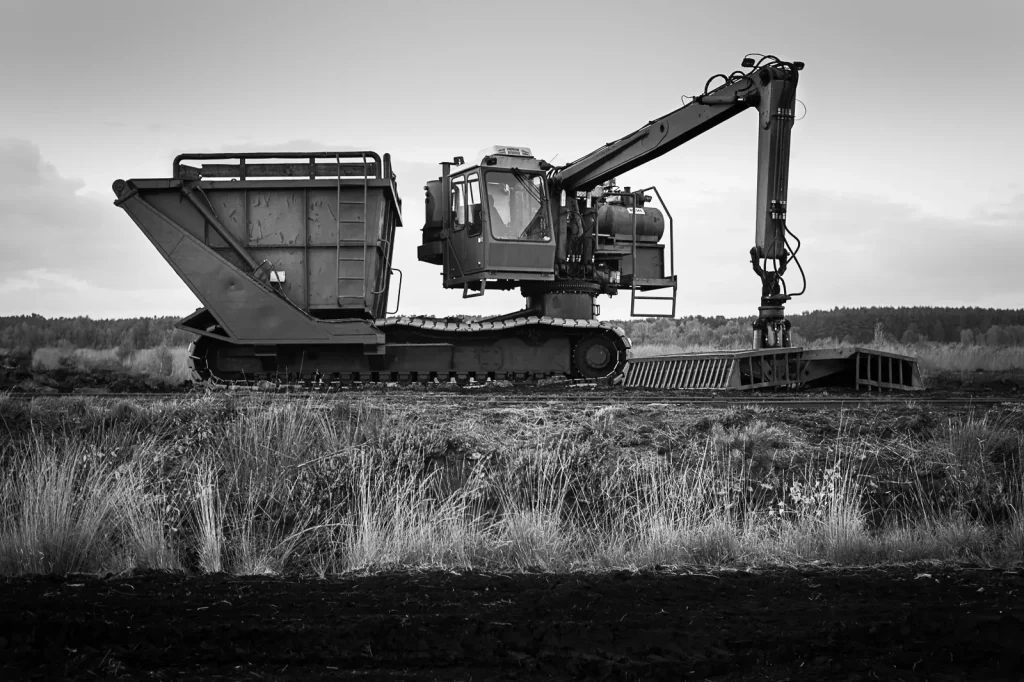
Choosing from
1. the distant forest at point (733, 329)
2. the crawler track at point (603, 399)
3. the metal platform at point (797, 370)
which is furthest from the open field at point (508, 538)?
the distant forest at point (733, 329)

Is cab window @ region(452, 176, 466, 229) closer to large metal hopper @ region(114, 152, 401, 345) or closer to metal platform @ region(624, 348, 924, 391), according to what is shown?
large metal hopper @ region(114, 152, 401, 345)

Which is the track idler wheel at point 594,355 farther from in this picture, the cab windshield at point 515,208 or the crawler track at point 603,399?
the crawler track at point 603,399

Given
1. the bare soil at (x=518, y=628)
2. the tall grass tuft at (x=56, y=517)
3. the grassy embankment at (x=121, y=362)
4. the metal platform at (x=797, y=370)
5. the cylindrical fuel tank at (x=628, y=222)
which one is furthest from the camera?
the grassy embankment at (x=121, y=362)

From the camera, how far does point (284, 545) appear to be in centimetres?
719

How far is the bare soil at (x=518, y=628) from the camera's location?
158 inches

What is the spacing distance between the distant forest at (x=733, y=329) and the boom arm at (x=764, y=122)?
15.8 meters

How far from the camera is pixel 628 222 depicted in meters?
17.9

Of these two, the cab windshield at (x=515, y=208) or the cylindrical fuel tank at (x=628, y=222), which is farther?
the cylindrical fuel tank at (x=628, y=222)

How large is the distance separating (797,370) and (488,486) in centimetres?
842

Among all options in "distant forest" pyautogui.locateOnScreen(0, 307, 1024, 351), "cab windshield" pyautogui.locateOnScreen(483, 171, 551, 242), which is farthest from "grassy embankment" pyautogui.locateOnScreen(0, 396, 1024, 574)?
"distant forest" pyautogui.locateOnScreen(0, 307, 1024, 351)

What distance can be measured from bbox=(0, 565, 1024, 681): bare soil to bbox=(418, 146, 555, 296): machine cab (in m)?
11.1

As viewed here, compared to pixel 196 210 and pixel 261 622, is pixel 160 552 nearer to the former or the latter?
pixel 261 622

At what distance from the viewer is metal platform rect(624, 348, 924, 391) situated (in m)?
14.6

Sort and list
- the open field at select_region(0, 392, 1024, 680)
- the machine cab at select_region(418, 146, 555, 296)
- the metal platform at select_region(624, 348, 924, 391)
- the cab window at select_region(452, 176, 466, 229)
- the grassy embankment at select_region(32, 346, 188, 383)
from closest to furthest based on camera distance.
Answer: the open field at select_region(0, 392, 1024, 680) → the metal platform at select_region(624, 348, 924, 391) → the machine cab at select_region(418, 146, 555, 296) → the cab window at select_region(452, 176, 466, 229) → the grassy embankment at select_region(32, 346, 188, 383)
